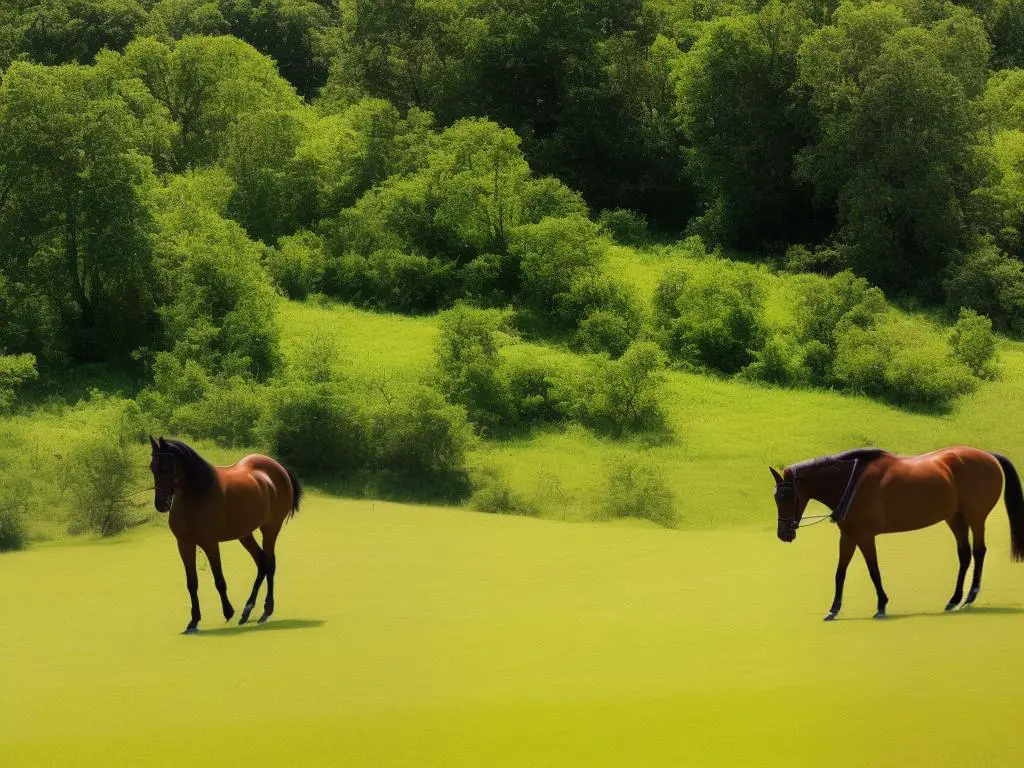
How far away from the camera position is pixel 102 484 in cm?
2619

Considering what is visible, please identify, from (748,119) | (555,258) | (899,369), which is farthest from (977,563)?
(748,119)

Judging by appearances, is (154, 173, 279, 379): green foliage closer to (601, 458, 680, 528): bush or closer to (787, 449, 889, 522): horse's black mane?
(601, 458, 680, 528): bush

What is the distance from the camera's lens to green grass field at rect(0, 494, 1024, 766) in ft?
42.7

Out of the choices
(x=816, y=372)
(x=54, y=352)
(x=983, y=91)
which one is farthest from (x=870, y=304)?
(x=54, y=352)

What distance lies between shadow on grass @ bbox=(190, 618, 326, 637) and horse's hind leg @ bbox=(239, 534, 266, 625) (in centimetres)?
14

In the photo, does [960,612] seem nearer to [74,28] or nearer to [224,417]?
[224,417]

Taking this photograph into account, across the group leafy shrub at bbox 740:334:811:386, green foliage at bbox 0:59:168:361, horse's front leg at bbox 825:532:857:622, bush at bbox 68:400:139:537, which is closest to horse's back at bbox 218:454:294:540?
horse's front leg at bbox 825:532:857:622

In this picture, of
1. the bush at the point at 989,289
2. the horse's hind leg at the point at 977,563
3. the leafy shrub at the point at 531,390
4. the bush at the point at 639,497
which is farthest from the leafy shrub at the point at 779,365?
the horse's hind leg at the point at 977,563

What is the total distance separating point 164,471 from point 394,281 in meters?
30.8

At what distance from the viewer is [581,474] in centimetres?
3316

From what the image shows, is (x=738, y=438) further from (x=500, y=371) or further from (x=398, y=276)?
(x=398, y=276)

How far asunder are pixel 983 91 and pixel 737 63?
362 inches

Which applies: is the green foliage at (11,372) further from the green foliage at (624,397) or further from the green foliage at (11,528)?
the green foliage at (624,397)

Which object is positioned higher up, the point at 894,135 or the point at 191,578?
the point at 894,135
